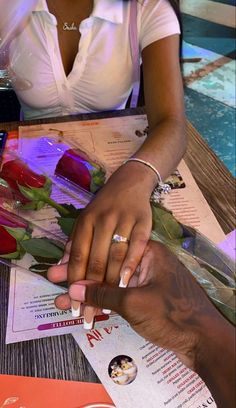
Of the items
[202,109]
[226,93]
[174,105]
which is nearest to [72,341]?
[174,105]

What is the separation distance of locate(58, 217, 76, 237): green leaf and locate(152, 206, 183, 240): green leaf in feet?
0.33

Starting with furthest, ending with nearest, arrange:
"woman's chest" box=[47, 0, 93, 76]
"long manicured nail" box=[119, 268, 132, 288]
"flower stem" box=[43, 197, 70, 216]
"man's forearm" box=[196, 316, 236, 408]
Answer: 1. "woman's chest" box=[47, 0, 93, 76]
2. "flower stem" box=[43, 197, 70, 216]
3. "long manicured nail" box=[119, 268, 132, 288]
4. "man's forearm" box=[196, 316, 236, 408]

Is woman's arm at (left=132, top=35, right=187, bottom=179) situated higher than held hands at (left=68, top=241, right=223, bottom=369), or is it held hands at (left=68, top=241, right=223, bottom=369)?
woman's arm at (left=132, top=35, right=187, bottom=179)

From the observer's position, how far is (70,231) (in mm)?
503

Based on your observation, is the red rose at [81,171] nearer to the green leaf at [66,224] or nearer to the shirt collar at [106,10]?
the green leaf at [66,224]

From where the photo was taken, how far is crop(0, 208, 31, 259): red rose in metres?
0.47

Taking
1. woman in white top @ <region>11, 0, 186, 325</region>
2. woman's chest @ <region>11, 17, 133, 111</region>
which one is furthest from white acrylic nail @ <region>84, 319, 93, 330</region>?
woman's chest @ <region>11, 17, 133, 111</region>

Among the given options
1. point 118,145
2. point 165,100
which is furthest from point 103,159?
point 165,100

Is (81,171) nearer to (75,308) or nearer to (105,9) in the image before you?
(75,308)

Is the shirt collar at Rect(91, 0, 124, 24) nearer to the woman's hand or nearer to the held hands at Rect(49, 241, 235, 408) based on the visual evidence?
the woman's hand

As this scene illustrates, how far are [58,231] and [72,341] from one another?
0.45ft

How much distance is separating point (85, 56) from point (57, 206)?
37 centimetres

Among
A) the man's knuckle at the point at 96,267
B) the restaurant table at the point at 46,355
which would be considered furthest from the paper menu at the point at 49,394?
the man's knuckle at the point at 96,267

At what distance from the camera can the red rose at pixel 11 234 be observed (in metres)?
0.47
